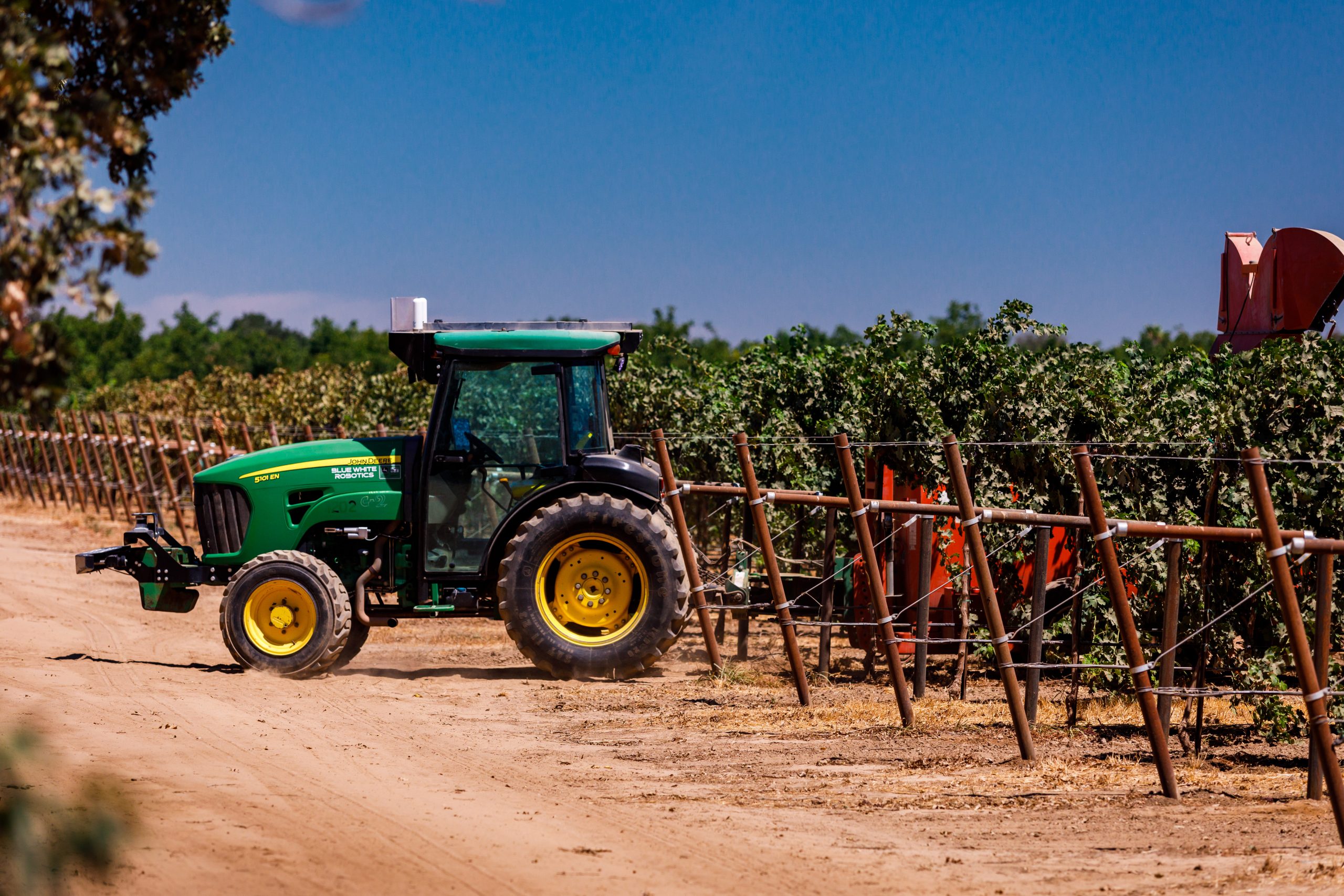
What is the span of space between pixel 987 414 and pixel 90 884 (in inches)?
303

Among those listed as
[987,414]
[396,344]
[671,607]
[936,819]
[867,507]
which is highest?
[396,344]

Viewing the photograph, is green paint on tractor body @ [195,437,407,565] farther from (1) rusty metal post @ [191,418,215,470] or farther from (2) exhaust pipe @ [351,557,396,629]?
(1) rusty metal post @ [191,418,215,470]

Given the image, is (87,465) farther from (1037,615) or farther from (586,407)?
(1037,615)

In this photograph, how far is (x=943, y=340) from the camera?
1144 centimetres

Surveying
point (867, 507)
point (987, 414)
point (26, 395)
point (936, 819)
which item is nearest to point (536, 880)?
point (936, 819)

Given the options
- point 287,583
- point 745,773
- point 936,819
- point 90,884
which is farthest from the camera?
point 287,583

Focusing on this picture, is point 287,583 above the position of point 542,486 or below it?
below

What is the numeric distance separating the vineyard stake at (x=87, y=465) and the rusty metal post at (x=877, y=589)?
21041 mm

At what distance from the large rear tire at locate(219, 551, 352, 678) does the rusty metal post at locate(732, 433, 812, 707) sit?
2.99m

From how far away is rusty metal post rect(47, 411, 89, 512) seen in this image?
2622 centimetres

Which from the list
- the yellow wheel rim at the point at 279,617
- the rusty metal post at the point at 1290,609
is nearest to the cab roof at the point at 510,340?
the yellow wheel rim at the point at 279,617

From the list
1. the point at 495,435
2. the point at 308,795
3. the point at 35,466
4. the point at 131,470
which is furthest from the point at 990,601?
the point at 35,466

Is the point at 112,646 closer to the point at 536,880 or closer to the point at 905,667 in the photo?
the point at 905,667

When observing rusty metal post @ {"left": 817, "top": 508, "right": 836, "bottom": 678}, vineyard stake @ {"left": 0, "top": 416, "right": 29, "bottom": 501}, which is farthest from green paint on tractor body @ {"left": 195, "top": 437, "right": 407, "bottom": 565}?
vineyard stake @ {"left": 0, "top": 416, "right": 29, "bottom": 501}
